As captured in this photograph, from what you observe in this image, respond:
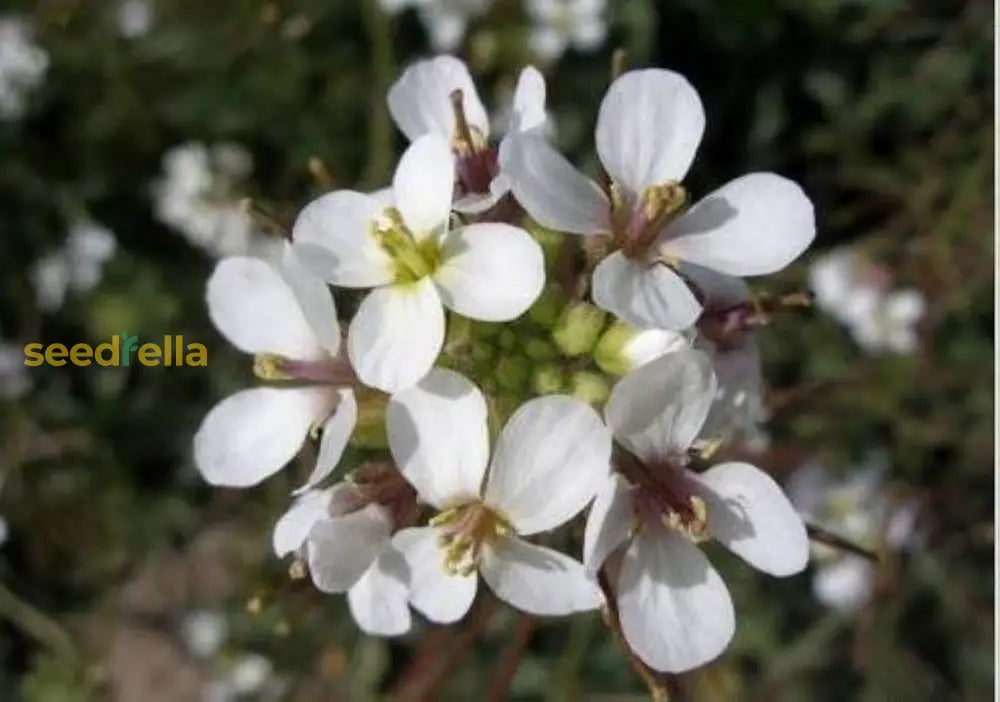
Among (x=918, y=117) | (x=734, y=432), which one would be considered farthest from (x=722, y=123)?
(x=734, y=432)

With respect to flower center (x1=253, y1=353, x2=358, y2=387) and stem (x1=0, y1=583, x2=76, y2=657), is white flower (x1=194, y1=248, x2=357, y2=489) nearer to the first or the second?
flower center (x1=253, y1=353, x2=358, y2=387)

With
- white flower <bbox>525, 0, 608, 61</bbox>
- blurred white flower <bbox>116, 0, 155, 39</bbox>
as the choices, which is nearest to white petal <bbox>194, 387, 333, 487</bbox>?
white flower <bbox>525, 0, 608, 61</bbox>

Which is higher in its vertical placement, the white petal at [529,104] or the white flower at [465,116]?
the white petal at [529,104]

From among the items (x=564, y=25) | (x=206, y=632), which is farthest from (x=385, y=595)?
(x=206, y=632)

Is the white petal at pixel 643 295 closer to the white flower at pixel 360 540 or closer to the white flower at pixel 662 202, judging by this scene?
the white flower at pixel 662 202

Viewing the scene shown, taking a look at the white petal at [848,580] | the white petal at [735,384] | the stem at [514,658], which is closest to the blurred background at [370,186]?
the white petal at [848,580]

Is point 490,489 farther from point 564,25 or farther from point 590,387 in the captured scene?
point 564,25
